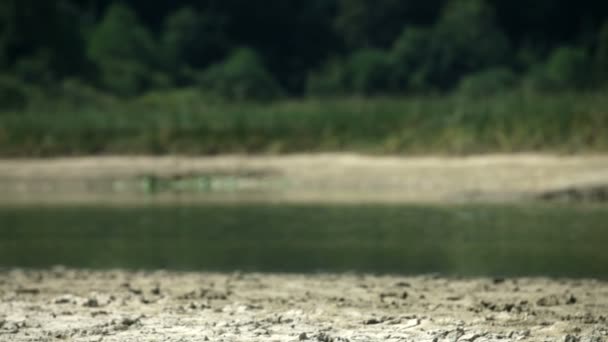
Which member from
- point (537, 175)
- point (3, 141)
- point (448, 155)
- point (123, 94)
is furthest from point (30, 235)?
point (123, 94)

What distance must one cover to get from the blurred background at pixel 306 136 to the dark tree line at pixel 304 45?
90 millimetres

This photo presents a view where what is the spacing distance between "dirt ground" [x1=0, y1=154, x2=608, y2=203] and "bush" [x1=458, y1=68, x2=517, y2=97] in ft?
53.5

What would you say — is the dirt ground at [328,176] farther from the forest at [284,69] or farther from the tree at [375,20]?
the tree at [375,20]

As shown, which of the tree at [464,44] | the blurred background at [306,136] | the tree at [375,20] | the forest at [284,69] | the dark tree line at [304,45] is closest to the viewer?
the blurred background at [306,136]

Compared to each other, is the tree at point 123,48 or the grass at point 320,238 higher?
the tree at point 123,48

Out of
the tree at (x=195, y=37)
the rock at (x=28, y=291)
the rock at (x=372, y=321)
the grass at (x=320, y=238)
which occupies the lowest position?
the rock at (x=372, y=321)

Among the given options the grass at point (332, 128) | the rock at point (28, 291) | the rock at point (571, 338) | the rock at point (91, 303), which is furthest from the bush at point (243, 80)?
the rock at point (571, 338)

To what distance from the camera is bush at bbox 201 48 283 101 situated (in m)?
41.8

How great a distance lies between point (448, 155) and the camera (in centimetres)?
2172

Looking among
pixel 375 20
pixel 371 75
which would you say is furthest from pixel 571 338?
pixel 375 20

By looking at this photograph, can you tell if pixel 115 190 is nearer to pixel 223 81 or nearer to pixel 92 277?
pixel 92 277

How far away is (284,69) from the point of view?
164 ft

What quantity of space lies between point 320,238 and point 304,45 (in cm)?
3737

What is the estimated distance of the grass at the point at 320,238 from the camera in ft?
35.1
